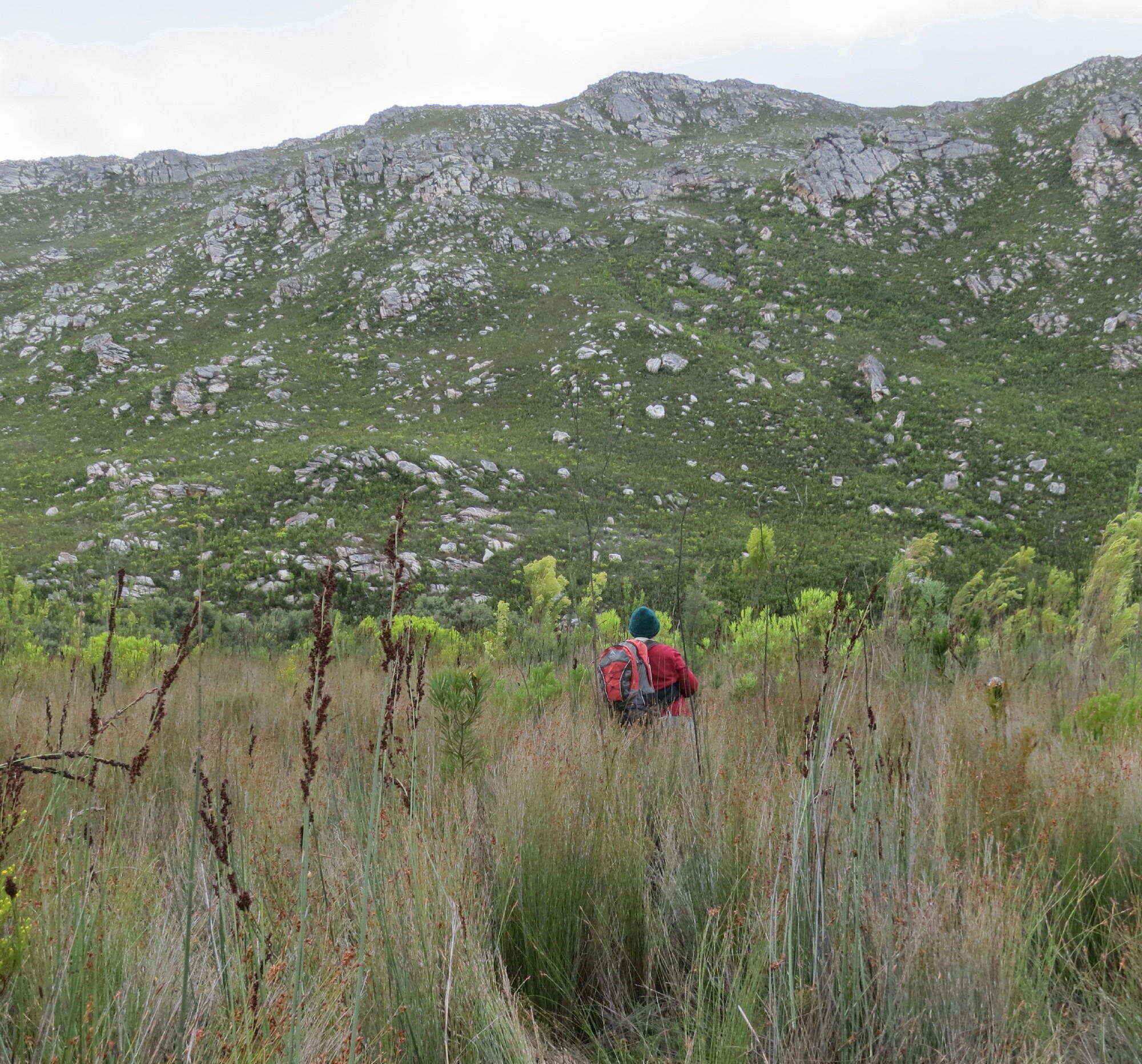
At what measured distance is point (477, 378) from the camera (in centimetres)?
2430

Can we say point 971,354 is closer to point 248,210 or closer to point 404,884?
point 404,884

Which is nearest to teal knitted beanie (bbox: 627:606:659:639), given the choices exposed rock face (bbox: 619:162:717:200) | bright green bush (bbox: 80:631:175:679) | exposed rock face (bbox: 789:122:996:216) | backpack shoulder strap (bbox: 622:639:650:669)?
backpack shoulder strap (bbox: 622:639:650:669)

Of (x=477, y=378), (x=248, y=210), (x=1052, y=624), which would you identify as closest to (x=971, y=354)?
(x=477, y=378)

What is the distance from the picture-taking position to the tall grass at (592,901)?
122 cm

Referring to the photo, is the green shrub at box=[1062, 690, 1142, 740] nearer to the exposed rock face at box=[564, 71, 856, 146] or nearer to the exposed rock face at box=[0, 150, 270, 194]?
the exposed rock face at box=[564, 71, 856, 146]

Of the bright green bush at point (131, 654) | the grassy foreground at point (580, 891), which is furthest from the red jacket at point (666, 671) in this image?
the bright green bush at point (131, 654)

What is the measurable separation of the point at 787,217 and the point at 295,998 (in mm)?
39571

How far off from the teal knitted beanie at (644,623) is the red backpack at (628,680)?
0.27m

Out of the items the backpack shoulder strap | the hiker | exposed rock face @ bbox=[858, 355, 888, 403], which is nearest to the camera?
the hiker

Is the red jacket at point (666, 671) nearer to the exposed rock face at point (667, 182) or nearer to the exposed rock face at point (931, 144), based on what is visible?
the exposed rock face at point (667, 182)

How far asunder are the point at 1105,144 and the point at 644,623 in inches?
1653

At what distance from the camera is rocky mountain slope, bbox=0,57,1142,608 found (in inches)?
555

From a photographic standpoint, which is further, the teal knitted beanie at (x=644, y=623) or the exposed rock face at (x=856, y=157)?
the exposed rock face at (x=856, y=157)

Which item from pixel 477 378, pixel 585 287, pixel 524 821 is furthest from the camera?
pixel 585 287
